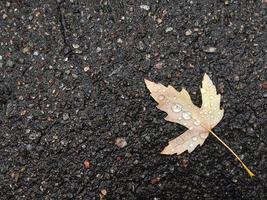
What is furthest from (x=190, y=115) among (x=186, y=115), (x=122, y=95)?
(x=122, y=95)

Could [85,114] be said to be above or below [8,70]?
below

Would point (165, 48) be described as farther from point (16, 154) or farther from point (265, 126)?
point (16, 154)

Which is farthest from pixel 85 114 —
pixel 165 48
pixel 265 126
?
pixel 265 126

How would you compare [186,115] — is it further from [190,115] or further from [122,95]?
[122,95]

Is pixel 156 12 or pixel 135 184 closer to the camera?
pixel 135 184
